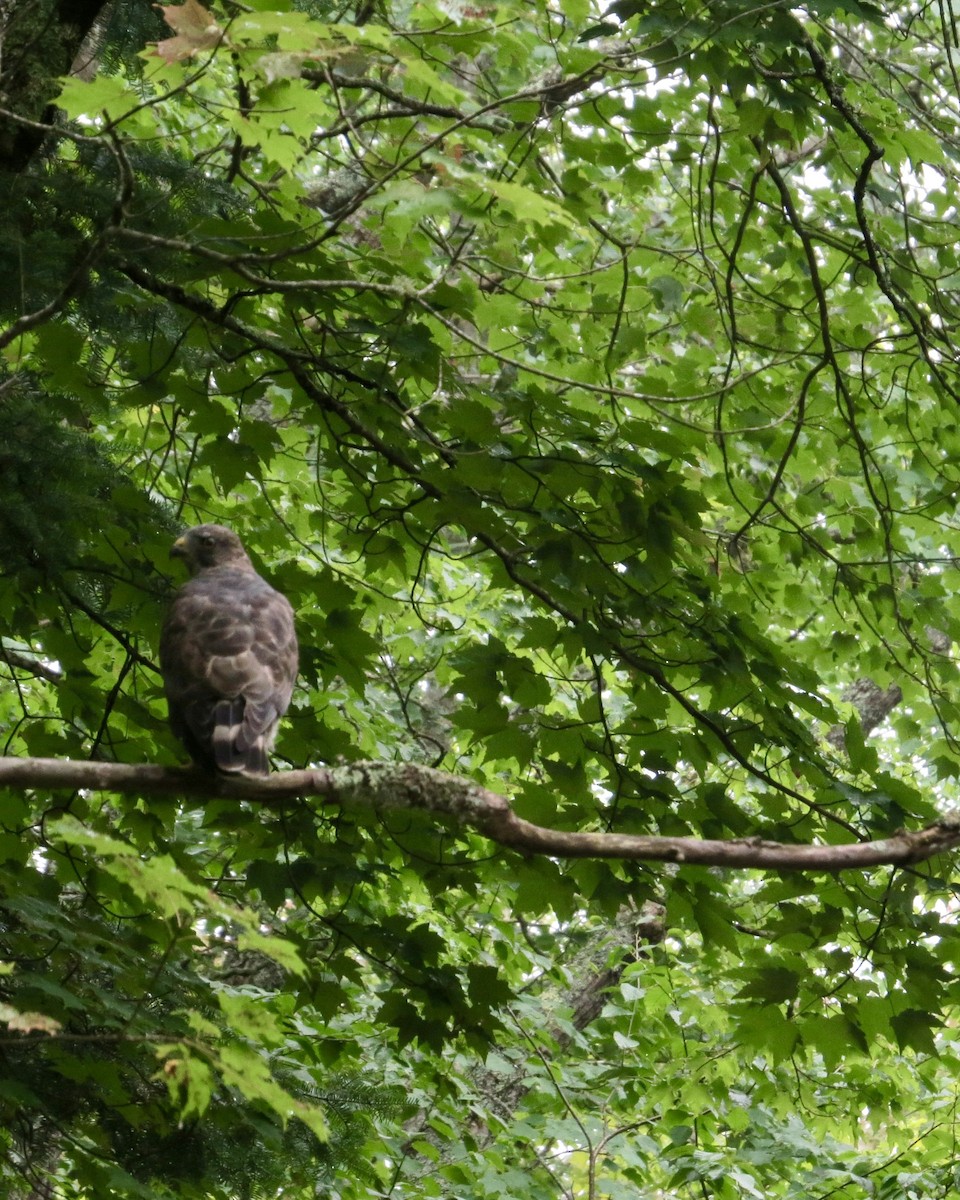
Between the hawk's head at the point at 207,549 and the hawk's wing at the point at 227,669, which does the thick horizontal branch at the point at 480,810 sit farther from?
the hawk's head at the point at 207,549

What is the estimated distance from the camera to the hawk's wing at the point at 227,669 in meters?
3.02

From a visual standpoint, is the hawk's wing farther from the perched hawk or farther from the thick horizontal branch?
the thick horizontal branch

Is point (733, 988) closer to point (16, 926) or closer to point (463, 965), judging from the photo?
point (463, 965)

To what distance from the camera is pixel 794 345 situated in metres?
5.65

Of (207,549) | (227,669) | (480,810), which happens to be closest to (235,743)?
(227,669)

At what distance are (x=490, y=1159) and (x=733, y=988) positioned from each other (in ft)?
5.01

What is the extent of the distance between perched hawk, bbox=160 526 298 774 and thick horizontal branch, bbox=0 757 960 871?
0.60ft

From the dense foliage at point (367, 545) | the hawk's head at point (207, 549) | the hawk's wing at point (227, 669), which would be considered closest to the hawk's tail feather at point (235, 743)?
the hawk's wing at point (227, 669)

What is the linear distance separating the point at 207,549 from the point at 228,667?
3.14ft

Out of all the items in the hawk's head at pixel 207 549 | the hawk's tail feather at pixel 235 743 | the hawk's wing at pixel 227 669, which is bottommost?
the hawk's tail feather at pixel 235 743

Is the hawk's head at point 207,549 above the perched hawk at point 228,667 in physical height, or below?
above

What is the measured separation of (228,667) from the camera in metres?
3.21

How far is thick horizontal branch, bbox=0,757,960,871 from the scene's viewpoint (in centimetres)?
Result: 269

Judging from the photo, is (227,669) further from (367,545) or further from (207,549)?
(367,545)
